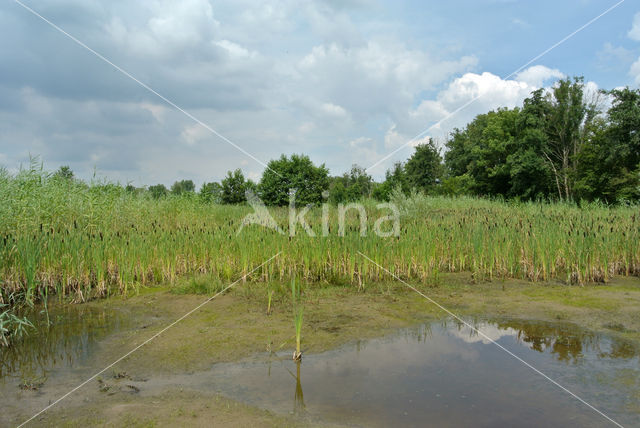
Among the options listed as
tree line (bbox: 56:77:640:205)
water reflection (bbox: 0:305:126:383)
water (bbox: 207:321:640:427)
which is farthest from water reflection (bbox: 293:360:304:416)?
tree line (bbox: 56:77:640:205)

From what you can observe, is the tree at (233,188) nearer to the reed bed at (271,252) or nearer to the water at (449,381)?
the reed bed at (271,252)

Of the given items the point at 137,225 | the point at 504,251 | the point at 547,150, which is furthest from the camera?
the point at 547,150

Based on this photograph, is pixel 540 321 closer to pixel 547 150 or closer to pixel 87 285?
pixel 87 285

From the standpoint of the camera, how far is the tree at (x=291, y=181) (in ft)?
91.5

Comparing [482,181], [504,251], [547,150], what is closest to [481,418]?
[504,251]

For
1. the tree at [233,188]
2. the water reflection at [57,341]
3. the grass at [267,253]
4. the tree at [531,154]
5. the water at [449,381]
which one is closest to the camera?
the water at [449,381]

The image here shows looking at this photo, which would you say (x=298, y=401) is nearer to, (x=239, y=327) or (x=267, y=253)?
(x=239, y=327)

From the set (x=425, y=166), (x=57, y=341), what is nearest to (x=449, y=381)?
(x=57, y=341)

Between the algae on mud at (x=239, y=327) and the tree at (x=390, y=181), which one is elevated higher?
the tree at (x=390, y=181)

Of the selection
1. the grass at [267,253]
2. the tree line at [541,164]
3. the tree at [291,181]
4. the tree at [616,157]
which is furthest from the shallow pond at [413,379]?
the tree at [616,157]

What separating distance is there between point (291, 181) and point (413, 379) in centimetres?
2489

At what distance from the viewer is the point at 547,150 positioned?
3628 centimetres

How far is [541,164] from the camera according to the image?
1368 inches

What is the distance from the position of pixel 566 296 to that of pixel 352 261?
138 inches
